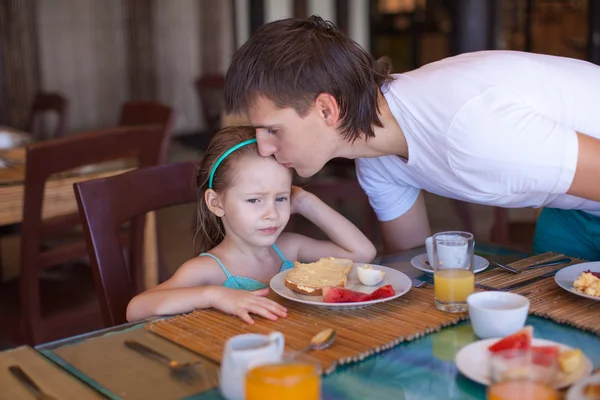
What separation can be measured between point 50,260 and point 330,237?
92 cm

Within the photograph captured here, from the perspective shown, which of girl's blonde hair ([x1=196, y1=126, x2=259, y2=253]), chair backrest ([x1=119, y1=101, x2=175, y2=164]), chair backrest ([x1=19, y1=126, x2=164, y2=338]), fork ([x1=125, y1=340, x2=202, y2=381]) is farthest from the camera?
chair backrest ([x1=119, y1=101, x2=175, y2=164])

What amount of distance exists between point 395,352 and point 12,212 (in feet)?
5.08

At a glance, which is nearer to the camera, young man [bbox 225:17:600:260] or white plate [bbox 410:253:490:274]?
young man [bbox 225:17:600:260]

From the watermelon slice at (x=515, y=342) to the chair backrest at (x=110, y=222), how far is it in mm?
843

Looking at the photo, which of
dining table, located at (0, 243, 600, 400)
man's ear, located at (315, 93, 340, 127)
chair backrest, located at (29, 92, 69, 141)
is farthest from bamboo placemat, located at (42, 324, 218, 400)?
chair backrest, located at (29, 92, 69, 141)

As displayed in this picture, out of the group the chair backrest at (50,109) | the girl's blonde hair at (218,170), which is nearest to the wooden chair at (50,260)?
the girl's blonde hair at (218,170)

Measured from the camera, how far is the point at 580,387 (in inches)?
36.2

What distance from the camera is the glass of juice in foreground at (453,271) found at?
1.30m

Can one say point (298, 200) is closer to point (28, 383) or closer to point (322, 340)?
point (322, 340)

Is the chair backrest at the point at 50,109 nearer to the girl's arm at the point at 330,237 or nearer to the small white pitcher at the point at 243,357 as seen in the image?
the girl's arm at the point at 330,237

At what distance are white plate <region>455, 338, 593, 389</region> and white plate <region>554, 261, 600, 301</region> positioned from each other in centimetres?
25

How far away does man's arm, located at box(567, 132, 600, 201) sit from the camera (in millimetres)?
1390

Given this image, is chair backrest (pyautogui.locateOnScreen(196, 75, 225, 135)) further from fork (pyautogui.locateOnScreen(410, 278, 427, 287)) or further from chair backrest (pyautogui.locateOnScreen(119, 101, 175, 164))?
fork (pyautogui.locateOnScreen(410, 278, 427, 287))

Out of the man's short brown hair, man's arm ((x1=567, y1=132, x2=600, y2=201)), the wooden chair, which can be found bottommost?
the wooden chair
